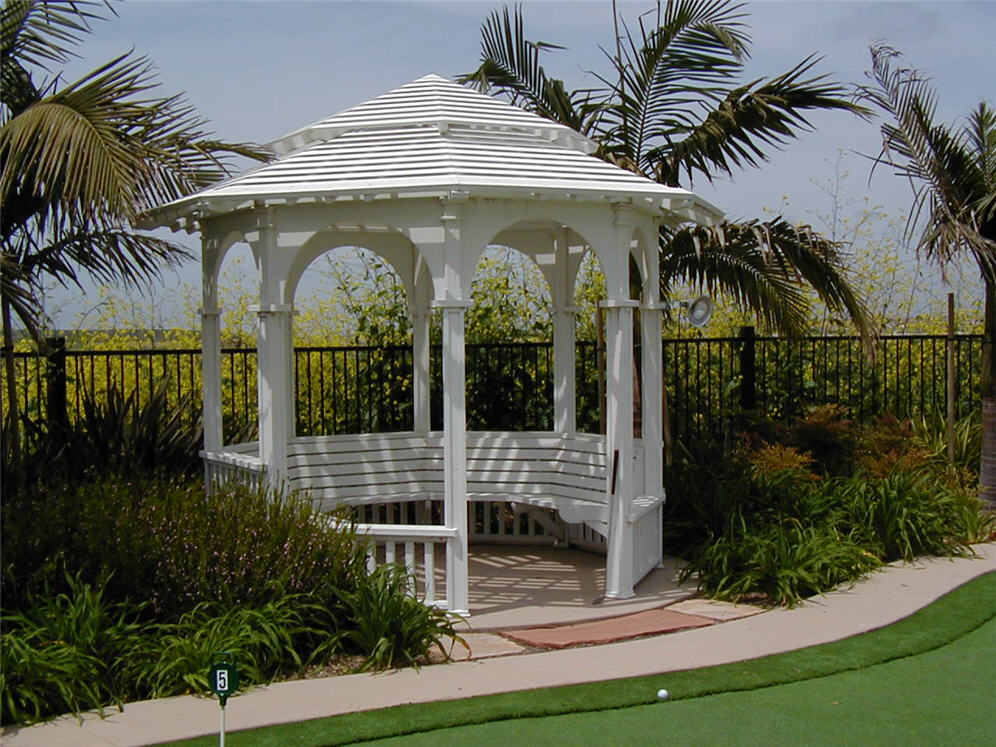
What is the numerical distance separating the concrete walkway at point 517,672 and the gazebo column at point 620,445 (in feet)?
3.54

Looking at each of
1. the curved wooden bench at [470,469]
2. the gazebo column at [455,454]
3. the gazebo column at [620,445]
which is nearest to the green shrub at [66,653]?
the gazebo column at [455,454]

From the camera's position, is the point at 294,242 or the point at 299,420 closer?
the point at 294,242

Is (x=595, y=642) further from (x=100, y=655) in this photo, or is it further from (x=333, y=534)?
(x=100, y=655)

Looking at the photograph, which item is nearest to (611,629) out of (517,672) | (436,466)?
(517,672)

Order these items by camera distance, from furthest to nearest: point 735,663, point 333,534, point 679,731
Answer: point 333,534
point 735,663
point 679,731

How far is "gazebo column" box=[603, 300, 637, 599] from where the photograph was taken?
28.4ft

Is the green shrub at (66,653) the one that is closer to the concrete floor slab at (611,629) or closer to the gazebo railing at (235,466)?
the gazebo railing at (235,466)

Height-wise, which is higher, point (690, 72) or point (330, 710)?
point (690, 72)

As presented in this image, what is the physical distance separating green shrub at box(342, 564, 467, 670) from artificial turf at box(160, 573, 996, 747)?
0.79 meters

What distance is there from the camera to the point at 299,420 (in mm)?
14281

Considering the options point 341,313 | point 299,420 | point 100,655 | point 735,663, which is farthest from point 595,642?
point 341,313

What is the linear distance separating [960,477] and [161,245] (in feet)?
27.5

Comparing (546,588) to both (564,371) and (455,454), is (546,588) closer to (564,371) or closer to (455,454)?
(455,454)

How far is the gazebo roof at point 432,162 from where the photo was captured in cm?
809
